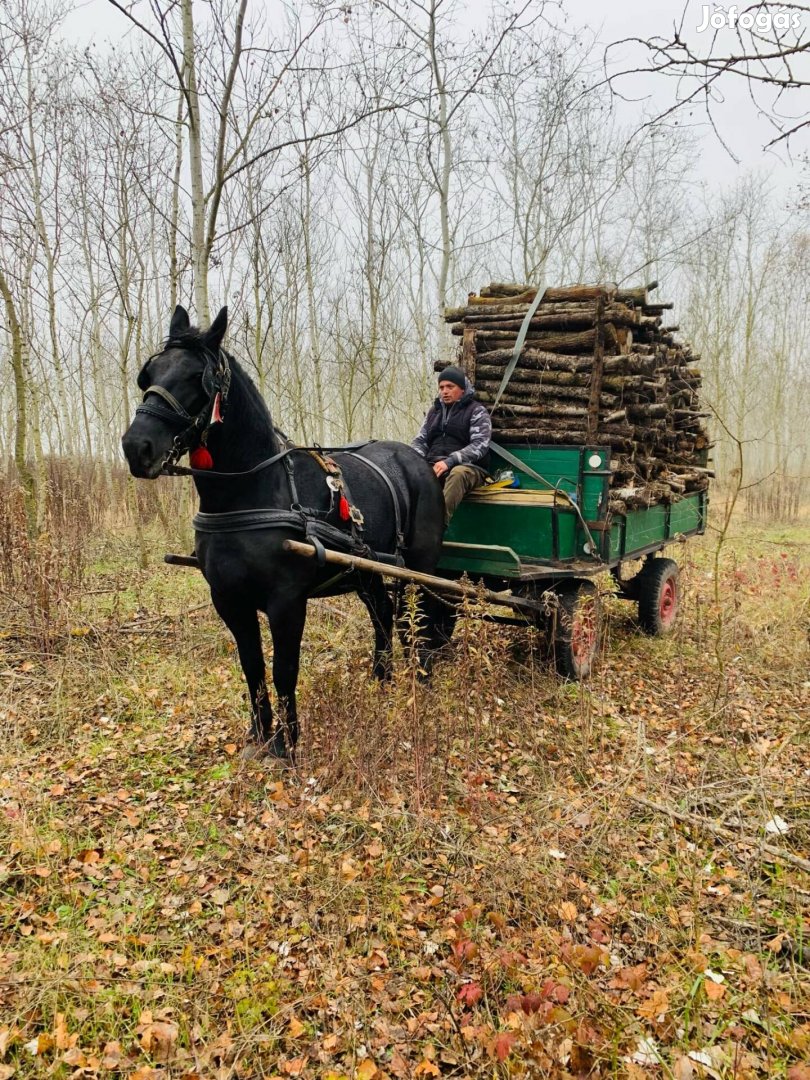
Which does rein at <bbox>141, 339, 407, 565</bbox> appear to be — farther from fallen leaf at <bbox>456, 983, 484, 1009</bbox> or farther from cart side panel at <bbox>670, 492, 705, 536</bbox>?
cart side panel at <bbox>670, 492, 705, 536</bbox>

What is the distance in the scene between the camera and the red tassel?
3596 mm

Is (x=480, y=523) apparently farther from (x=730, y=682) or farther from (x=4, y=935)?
(x=4, y=935)

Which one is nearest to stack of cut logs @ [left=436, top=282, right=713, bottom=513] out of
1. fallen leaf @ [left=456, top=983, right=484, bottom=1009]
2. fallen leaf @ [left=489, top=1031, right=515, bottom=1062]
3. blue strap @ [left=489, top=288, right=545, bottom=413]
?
blue strap @ [left=489, top=288, right=545, bottom=413]

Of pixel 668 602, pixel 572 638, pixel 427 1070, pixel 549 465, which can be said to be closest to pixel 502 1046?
pixel 427 1070

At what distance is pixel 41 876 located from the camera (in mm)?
3035

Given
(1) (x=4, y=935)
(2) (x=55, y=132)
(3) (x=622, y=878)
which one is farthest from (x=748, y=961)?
(2) (x=55, y=132)

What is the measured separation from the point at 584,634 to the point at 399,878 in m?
2.79

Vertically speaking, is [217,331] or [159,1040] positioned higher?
[217,331]

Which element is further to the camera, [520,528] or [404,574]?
[520,528]

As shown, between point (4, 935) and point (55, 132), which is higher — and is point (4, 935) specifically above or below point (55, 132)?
below

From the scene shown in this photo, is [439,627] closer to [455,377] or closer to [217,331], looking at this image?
[455,377]

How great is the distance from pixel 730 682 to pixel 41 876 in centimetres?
447

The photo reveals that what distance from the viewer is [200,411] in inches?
135

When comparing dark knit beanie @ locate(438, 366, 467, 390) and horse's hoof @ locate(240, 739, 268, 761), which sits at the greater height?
dark knit beanie @ locate(438, 366, 467, 390)
